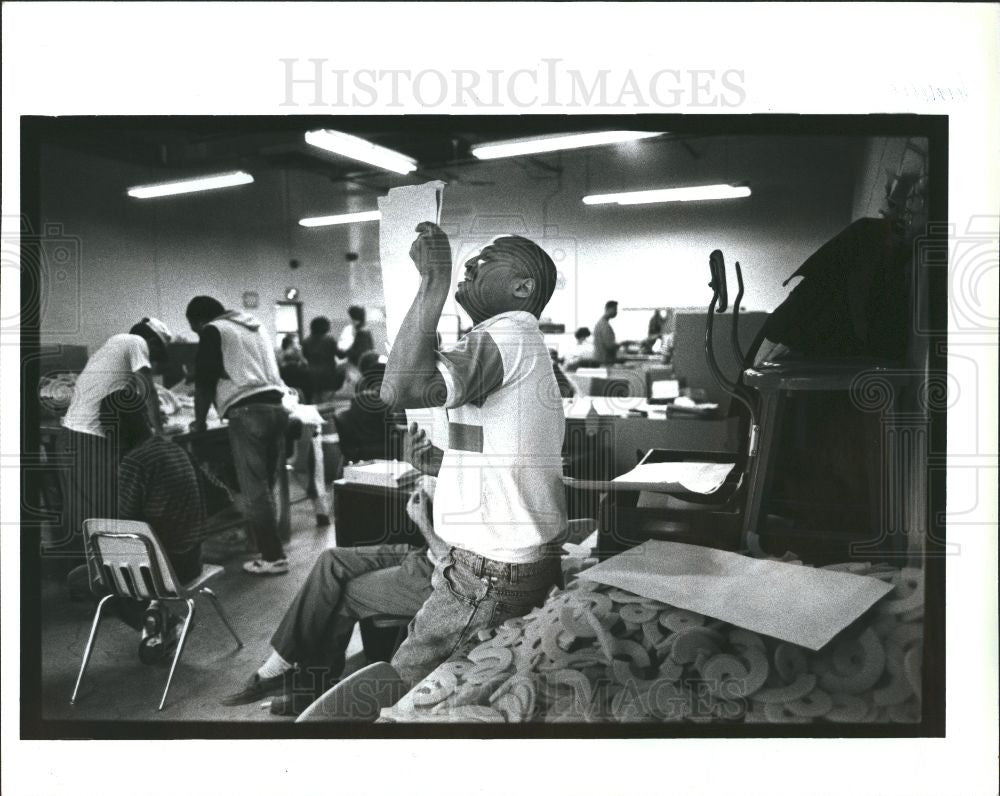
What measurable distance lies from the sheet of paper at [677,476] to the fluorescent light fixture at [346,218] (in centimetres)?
101

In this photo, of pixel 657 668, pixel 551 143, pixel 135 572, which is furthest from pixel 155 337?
pixel 657 668

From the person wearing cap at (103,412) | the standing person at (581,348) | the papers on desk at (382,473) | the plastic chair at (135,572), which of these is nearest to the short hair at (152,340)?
the person wearing cap at (103,412)

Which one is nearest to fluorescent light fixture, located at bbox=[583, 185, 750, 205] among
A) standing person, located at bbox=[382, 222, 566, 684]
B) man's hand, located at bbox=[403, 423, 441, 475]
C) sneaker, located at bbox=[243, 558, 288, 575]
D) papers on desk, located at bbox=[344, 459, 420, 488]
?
standing person, located at bbox=[382, 222, 566, 684]

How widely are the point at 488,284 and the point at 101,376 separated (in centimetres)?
111

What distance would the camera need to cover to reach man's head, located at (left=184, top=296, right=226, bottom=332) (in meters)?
2.30

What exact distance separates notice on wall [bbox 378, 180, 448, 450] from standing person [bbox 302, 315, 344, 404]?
17cm

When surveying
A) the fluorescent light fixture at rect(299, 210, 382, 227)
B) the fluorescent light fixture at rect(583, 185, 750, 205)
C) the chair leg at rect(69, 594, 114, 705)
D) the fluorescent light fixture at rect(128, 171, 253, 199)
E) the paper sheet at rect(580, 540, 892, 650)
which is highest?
the fluorescent light fixture at rect(128, 171, 253, 199)

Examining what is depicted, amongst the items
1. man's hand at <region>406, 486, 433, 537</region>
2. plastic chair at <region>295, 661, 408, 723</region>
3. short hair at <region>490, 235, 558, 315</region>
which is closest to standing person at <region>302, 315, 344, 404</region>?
man's hand at <region>406, 486, 433, 537</region>

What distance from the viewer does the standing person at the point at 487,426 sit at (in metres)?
2.24

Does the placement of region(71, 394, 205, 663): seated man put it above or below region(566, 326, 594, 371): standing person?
below

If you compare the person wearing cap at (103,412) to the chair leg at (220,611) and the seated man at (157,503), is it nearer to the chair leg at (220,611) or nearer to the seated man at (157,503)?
the seated man at (157,503)

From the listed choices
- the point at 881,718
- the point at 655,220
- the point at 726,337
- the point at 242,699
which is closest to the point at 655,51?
the point at 655,220

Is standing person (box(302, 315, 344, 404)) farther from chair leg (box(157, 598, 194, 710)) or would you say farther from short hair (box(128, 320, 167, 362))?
chair leg (box(157, 598, 194, 710))

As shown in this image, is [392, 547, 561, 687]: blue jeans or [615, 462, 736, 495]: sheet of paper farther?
[615, 462, 736, 495]: sheet of paper
